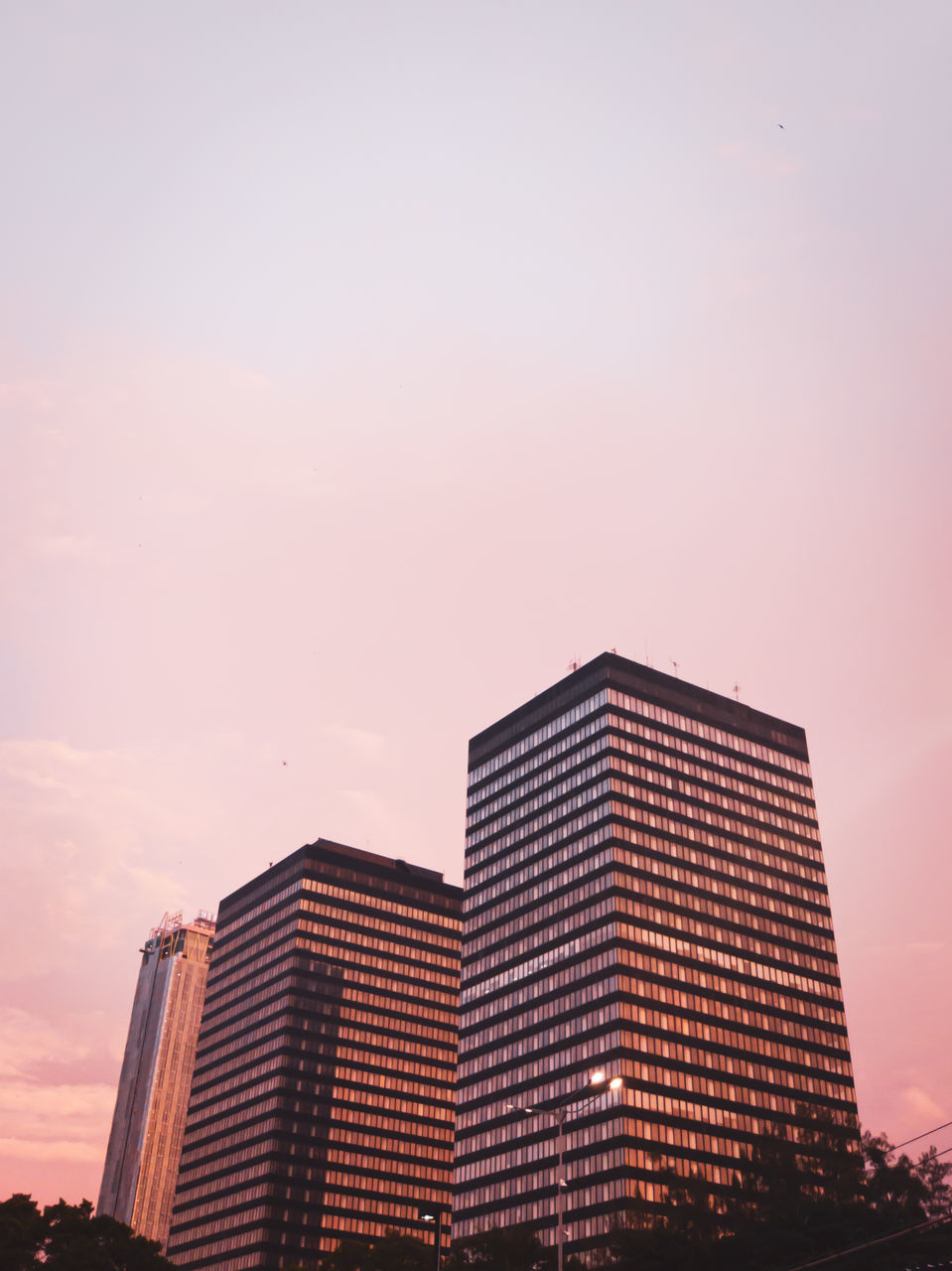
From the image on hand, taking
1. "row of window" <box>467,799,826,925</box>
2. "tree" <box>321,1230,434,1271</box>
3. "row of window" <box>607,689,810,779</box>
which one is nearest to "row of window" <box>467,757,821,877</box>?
"row of window" <box>467,799,826,925</box>

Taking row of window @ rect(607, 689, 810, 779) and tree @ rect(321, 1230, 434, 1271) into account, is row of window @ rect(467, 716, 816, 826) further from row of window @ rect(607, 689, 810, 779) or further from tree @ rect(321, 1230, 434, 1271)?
tree @ rect(321, 1230, 434, 1271)

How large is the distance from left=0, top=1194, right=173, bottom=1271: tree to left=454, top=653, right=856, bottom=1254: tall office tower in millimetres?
67667

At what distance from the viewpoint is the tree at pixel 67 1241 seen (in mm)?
90625

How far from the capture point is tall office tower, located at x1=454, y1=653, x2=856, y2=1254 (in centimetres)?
15900

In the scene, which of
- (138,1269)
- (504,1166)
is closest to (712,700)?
(504,1166)

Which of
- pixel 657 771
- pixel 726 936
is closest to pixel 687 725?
pixel 657 771

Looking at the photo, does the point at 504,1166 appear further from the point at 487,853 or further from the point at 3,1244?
the point at 3,1244

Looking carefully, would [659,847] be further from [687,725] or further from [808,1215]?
[808,1215]

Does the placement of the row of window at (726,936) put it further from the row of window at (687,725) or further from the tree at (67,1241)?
the tree at (67,1241)

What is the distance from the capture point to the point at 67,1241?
306 feet

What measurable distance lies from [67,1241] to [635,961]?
8799 cm

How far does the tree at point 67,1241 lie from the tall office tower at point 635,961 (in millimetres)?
67667

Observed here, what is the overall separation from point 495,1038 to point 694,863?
120ft

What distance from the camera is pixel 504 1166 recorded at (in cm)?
16988
